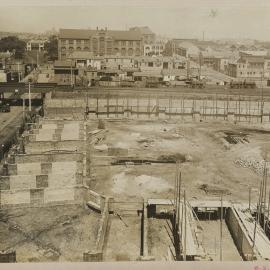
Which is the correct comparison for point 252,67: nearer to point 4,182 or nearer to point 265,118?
point 265,118

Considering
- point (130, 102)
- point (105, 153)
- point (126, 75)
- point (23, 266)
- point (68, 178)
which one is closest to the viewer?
point (23, 266)

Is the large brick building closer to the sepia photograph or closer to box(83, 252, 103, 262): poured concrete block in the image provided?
the sepia photograph

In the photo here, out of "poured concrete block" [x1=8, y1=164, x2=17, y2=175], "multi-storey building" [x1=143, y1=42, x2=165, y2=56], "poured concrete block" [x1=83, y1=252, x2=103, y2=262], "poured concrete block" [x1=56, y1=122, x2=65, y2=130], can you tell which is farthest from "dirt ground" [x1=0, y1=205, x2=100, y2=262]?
"multi-storey building" [x1=143, y1=42, x2=165, y2=56]

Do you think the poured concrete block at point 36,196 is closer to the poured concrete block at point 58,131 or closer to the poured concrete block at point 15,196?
the poured concrete block at point 15,196

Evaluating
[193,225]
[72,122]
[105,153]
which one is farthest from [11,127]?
[193,225]

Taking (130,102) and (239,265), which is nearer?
(239,265)

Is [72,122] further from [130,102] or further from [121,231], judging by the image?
[121,231]
